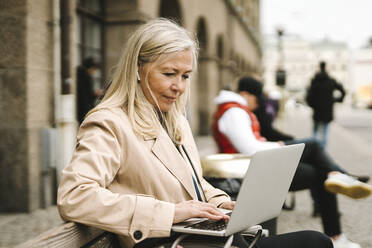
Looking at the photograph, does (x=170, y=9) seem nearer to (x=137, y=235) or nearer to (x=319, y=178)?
(x=319, y=178)

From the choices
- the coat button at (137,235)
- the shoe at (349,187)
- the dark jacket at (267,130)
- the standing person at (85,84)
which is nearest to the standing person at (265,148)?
the shoe at (349,187)

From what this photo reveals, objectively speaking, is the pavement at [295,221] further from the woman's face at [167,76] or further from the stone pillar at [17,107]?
the woman's face at [167,76]

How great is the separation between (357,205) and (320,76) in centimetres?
460

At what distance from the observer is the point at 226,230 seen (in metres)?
1.71

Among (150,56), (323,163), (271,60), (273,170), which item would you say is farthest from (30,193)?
(271,60)

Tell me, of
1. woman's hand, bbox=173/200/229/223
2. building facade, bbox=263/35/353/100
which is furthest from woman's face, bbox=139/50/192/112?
building facade, bbox=263/35/353/100

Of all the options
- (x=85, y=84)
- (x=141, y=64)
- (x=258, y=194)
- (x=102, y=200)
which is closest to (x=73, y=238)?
(x=102, y=200)

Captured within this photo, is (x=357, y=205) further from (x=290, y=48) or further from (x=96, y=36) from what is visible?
(x=290, y=48)

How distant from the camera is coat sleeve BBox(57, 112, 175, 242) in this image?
172 cm

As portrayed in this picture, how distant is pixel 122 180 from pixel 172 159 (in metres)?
0.25

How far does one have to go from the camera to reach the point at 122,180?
1983mm

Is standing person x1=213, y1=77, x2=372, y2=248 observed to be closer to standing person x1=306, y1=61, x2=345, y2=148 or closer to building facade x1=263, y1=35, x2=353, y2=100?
standing person x1=306, y1=61, x2=345, y2=148

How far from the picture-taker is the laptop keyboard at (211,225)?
1.81 m

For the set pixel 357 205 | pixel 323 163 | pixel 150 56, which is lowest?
pixel 357 205
